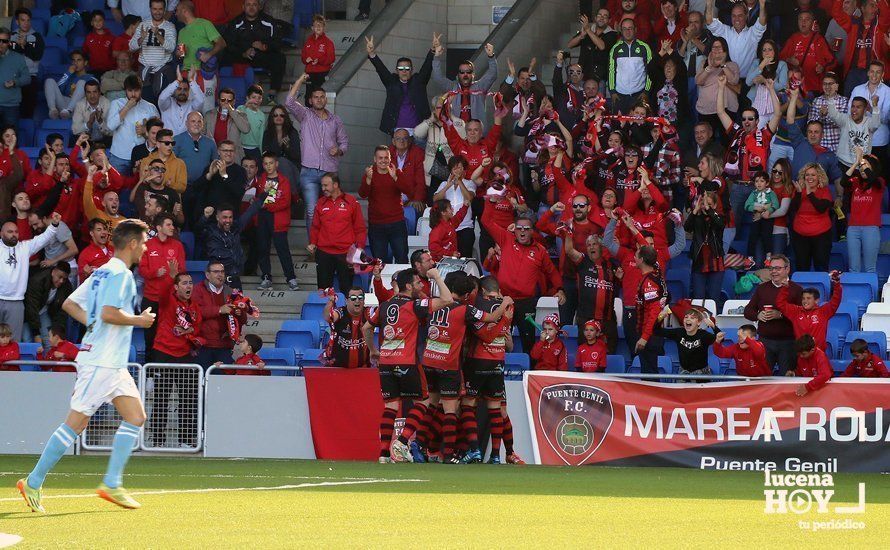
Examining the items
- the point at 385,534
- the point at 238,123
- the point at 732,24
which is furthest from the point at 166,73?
the point at 385,534

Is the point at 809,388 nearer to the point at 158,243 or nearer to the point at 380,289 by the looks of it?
the point at 380,289

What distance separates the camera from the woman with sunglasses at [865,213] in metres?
17.5

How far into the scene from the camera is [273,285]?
66.7 ft

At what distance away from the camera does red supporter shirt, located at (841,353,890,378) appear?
595 inches

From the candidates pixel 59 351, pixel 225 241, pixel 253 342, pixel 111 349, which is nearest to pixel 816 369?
pixel 253 342

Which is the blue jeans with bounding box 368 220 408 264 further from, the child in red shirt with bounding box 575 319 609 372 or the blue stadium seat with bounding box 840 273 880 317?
the blue stadium seat with bounding box 840 273 880 317

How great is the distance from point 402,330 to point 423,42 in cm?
998

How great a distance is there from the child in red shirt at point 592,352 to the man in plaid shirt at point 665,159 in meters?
2.93

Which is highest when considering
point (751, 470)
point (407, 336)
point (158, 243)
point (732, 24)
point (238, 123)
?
point (732, 24)

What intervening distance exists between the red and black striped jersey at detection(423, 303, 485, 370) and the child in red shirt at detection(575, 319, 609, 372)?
2.01 metres

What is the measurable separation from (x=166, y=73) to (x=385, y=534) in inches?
594

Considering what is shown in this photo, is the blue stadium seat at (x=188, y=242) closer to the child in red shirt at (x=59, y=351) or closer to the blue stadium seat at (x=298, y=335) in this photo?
the blue stadium seat at (x=298, y=335)

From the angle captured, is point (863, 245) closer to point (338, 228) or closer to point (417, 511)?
point (338, 228)

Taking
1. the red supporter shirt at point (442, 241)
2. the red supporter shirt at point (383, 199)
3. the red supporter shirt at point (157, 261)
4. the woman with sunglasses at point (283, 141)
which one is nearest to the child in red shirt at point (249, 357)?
the red supporter shirt at point (157, 261)
